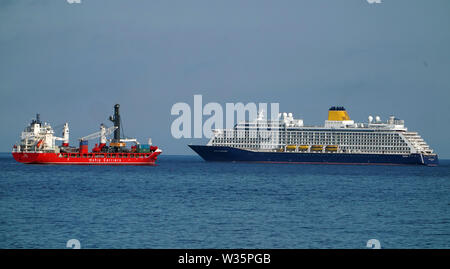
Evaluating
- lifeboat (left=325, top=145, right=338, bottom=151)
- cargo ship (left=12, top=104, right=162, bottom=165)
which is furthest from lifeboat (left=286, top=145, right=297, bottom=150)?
cargo ship (left=12, top=104, right=162, bottom=165)

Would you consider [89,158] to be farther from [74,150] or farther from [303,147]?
[303,147]

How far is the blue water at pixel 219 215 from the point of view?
25.1 m

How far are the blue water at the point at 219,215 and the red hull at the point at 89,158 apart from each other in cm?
3283

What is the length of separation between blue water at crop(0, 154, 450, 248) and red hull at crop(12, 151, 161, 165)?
32.8 m

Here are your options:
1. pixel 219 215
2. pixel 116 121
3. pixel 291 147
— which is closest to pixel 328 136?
pixel 291 147

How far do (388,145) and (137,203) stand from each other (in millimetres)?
71314

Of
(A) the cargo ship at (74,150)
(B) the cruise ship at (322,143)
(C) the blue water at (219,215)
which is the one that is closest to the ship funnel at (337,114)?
(B) the cruise ship at (322,143)

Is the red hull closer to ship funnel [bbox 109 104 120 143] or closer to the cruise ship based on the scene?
ship funnel [bbox 109 104 120 143]

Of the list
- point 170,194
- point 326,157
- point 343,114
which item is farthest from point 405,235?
point 343,114

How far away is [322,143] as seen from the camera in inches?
4134

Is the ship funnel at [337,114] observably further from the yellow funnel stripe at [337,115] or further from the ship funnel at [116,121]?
the ship funnel at [116,121]

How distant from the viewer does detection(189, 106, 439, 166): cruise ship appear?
10075 cm

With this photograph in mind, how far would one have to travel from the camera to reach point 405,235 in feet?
88.5

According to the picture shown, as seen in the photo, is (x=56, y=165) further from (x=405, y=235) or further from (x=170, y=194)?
(x=405, y=235)
